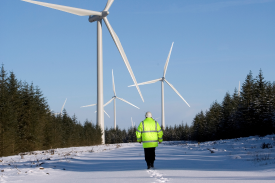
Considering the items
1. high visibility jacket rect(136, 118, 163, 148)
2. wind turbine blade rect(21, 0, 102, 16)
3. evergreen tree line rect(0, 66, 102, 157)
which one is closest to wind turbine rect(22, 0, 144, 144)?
wind turbine blade rect(21, 0, 102, 16)

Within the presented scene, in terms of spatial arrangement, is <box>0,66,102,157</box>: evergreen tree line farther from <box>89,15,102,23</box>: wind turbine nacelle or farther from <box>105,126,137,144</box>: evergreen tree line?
<box>105,126,137,144</box>: evergreen tree line

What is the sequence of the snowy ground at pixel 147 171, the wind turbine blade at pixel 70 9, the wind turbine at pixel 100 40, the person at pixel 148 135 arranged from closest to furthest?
the snowy ground at pixel 147 171 < the person at pixel 148 135 < the wind turbine blade at pixel 70 9 < the wind turbine at pixel 100 40

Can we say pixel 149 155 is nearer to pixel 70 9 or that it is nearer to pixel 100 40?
pixel 70 9

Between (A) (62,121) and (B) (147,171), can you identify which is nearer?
(B) (147,171)

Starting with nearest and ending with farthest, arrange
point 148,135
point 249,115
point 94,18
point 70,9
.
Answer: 1. point 148,135
2. point 70,9
3. point 94,18
4. point 249,115

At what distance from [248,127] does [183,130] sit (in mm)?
85427

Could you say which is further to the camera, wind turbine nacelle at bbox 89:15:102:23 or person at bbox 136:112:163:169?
wind turbine nacelle at bbox 89:15:102:23

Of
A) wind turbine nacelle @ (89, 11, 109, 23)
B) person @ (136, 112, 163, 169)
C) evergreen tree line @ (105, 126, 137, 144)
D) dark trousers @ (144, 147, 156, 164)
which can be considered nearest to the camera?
dark trousers @ (144, 147, 156, 164)

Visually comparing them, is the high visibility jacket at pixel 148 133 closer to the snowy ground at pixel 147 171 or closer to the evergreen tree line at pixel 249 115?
the snowy ground at pixel 147 171

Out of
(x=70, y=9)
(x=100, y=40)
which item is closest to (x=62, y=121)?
(x=100, y=40)

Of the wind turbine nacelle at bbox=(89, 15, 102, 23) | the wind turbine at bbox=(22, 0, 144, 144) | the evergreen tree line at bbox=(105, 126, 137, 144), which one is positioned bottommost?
the evergreen tree line at bbox=(105, 126, 137, 144)

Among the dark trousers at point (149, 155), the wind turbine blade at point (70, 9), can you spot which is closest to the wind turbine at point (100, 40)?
the wind turbine blade at point (70, 9)

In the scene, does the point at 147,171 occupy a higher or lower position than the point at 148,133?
lower

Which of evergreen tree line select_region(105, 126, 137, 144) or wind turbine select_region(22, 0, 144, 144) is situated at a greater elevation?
wind turbine select_region(22, 0, 144, 144)
